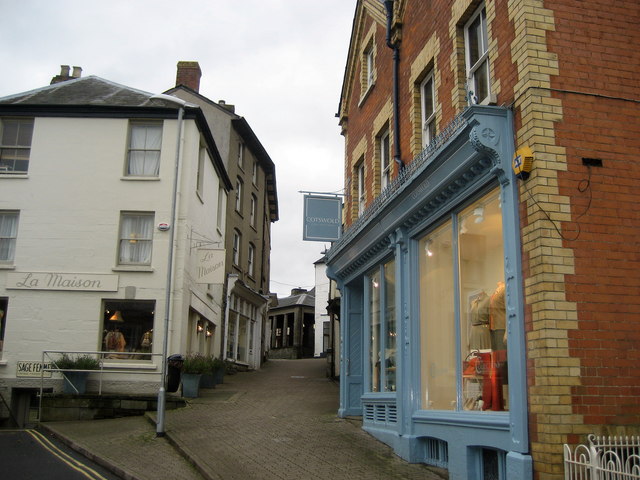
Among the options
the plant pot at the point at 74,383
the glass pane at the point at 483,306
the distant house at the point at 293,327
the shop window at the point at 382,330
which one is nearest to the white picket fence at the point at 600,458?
the glass pane at the point at 483,306

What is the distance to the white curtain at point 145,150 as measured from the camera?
19422 millimetres

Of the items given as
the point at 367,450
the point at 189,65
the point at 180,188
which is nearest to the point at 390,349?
the point at 367,450

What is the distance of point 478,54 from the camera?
32.2 ft

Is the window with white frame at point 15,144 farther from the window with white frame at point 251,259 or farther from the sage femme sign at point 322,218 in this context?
the window with white frame at point 251,259

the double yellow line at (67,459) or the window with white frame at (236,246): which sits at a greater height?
the window with white frame at (236,246)

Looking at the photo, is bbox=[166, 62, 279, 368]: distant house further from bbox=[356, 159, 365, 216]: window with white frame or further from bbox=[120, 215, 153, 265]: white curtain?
bbox=[356, 159, 365, 216]: window with white frame

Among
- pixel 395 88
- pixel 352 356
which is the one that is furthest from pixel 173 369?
pixel 395 88

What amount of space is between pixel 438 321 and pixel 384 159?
5115 mm

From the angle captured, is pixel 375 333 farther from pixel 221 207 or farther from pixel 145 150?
pixel 221 207

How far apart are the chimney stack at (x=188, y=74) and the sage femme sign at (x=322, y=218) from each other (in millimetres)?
16132

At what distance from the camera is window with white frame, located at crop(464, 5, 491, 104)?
30.6 feet

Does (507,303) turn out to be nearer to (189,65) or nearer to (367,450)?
(367,450)

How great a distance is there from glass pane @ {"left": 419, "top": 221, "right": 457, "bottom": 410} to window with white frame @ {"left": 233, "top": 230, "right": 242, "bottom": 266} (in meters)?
19.2

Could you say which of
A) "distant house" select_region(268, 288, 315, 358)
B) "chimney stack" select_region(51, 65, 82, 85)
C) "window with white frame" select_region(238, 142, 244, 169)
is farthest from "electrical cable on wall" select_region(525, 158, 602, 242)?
"distant house" select_region(268, 288, 315, 358)
